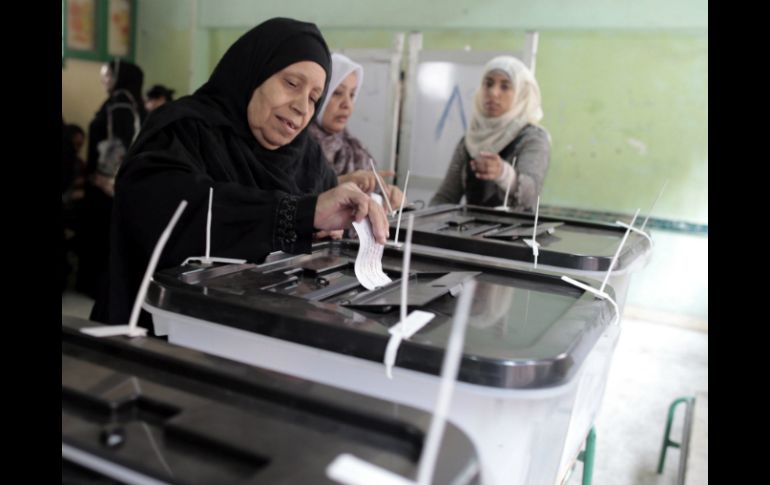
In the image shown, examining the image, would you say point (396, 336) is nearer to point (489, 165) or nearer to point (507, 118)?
point (489, 165)

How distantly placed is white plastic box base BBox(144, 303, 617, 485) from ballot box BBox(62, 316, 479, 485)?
16 cm

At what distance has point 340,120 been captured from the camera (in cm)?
272

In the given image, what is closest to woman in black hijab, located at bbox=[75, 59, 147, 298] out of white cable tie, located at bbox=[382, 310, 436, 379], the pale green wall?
the pale green wall

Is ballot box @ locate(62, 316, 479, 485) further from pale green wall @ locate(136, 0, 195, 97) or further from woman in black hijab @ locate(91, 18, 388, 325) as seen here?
pale green wall @ locate(136, 0, 195, 97)

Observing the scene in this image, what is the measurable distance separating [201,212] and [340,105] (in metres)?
1.50

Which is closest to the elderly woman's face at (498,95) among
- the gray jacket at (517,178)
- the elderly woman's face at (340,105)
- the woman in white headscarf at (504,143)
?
the woman in white headscarf at (504,143)

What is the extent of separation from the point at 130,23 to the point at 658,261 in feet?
15.8

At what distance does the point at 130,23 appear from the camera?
234 inches

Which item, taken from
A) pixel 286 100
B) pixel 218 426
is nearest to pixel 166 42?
pixel 286 100

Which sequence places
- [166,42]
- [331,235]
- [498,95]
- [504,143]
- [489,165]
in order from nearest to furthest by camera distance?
[331,235] → [489,165] → [504,143] → [498,95] → [166,42]

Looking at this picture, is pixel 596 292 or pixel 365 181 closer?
pixel 596 292
